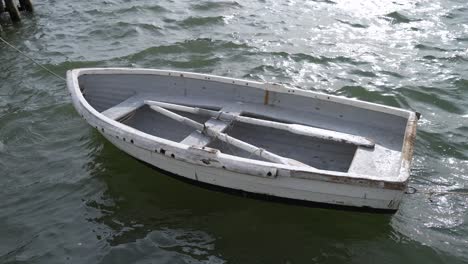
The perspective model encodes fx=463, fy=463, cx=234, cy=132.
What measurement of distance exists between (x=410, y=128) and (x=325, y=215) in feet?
5.35

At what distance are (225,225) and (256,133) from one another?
1.71 m

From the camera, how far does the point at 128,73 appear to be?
26.2ft

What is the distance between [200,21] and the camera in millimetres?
13328

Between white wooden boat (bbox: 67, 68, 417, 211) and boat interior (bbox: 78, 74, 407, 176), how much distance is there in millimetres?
15

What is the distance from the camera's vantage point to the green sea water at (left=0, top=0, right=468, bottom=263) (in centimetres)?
604

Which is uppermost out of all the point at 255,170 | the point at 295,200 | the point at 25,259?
the point at 255,170

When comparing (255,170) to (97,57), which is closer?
(255,170)

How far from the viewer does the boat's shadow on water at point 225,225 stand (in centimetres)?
595

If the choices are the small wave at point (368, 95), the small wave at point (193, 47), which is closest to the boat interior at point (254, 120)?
the small wave at point (368, 95)

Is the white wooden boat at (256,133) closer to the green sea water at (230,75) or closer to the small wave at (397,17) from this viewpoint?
the green sea water at (230,75)

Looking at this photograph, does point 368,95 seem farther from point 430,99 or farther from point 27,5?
point 27,5

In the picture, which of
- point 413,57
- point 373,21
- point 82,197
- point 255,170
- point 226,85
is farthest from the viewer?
point 373,21

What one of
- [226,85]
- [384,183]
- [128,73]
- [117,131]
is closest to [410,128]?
[384,183]

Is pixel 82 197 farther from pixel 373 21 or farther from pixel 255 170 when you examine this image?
pixel 373 21
